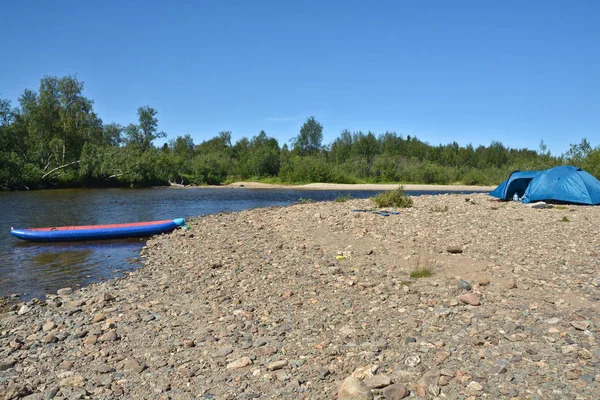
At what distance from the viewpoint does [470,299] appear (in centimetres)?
791

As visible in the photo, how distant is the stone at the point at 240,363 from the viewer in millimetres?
5949

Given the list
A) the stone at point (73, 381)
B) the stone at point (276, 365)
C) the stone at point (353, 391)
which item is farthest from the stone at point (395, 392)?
the stone at point (73, 381)

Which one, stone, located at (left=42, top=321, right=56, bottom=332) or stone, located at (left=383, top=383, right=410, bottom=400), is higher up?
stone, located at (left=383, top=383, right=410, bottom=400)

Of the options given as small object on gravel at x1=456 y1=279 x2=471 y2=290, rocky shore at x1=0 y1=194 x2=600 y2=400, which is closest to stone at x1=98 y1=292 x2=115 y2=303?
rocky shore at x1=0 y1=194 x2=600 y2=400

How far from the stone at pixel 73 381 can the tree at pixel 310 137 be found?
449 feet

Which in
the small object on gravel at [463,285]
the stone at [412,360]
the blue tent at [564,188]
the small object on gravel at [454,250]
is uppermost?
the blue tent at [564,188]

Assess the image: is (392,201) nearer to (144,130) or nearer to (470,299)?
(470,299)

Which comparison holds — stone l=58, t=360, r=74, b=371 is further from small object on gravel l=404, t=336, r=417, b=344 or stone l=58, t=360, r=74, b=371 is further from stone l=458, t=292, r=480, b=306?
stone l=458, t=292, r=480, b=306

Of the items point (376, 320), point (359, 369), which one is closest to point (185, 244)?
point (376, 320)

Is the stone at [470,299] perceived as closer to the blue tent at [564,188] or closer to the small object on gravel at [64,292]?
the small object on gravel at [64,292]

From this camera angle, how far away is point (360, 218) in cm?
1966

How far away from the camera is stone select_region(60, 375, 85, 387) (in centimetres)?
575

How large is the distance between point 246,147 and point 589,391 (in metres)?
147

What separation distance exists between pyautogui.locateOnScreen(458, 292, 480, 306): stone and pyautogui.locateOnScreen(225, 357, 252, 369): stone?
14.2 feet
